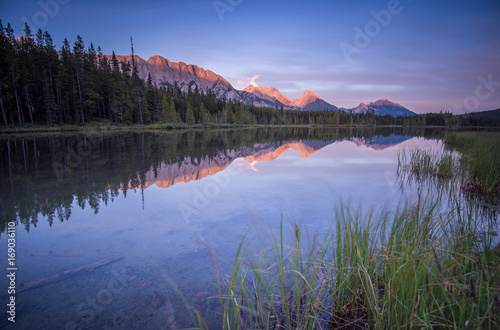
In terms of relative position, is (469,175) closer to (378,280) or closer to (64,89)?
(378,280)

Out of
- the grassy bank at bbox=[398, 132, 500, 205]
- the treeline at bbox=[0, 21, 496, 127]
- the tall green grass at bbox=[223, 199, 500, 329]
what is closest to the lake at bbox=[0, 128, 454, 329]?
the tall green grass at bbox=[223, 199, 500, 329]

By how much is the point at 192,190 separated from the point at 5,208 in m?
5.08

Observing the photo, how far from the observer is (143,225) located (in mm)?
5695

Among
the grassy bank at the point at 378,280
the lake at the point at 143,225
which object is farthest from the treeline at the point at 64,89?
the grassy bank at the point at 378,280

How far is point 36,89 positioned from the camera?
44.7 metres

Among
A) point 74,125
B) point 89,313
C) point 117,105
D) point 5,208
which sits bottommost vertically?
point 89,313

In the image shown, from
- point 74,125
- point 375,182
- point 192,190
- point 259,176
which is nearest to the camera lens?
point 192,190

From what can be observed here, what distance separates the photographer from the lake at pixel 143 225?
10.4ft

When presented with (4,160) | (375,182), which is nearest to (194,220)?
(375,182)

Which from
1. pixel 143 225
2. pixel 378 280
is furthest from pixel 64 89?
pixel 378 280

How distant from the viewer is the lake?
3174 millimetres

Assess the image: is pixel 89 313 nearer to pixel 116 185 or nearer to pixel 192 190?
pixel 192 190

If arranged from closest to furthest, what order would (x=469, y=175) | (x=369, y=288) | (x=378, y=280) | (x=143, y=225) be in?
(x=369, y=288), (x=378, y=280), (x=143, y=225), (x=469, y=175)

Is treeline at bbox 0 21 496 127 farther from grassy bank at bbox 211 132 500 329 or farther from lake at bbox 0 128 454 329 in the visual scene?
grassy bank at bbox 211 132 500 329
